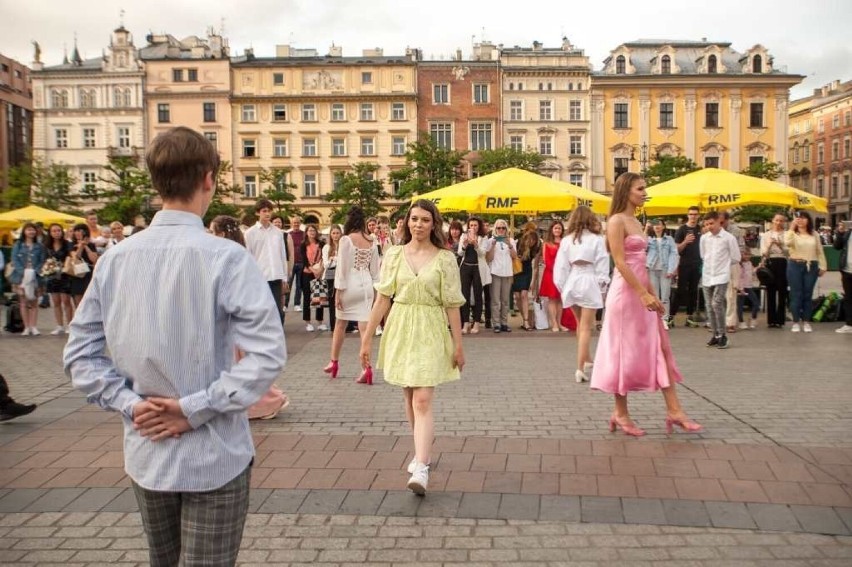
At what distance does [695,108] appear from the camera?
67.4 m

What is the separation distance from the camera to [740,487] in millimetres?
4883

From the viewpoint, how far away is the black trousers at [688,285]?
14758mm

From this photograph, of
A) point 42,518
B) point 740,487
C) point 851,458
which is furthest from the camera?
point 851,458

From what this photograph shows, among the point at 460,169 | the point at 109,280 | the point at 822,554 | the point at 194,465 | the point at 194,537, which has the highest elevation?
the point at 460,169

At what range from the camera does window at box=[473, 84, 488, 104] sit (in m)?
69.6

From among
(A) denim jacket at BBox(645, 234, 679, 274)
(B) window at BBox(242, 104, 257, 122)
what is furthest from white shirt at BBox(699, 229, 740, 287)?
(B) window at BBox(242, 104, 257, 122)

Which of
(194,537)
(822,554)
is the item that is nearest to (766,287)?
(822,554)

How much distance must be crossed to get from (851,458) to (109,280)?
16.6ft

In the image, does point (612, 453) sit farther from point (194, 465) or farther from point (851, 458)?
point (194, 465)

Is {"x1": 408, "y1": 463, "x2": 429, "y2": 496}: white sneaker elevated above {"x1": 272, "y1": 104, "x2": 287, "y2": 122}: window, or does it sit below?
below

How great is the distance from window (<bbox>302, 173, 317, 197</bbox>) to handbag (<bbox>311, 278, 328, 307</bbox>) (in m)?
57.4

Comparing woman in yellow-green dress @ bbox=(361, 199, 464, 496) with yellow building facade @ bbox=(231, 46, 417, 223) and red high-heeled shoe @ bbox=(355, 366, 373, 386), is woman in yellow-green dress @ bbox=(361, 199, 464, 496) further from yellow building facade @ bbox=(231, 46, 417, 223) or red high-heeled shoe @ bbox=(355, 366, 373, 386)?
yellow building facade @ bbox=(231, 46, 417, 223)

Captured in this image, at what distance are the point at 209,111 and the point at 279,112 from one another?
592 centimetres

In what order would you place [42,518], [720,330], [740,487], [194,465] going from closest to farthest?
[194,465] < [42,518] < [740,487] < [720,330]
